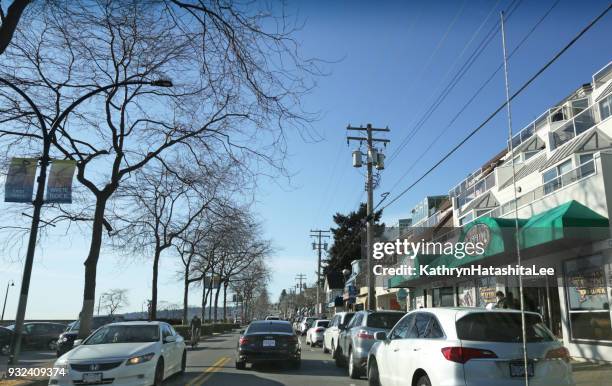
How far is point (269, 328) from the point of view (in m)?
15.5

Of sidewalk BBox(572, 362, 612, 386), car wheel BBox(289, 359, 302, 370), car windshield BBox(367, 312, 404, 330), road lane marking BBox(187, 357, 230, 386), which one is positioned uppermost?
car windshield BBox(367, 312, 404, 330)

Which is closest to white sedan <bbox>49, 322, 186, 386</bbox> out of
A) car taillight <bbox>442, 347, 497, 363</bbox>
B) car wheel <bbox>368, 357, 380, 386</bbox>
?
car wheel <bbox>368, 357, 380, 386</bbox>

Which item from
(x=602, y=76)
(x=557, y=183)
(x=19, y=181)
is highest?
(x=602, y=76)

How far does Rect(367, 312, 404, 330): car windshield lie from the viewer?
13.8 meters

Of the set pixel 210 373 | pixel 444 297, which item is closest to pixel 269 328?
pixel 210 373

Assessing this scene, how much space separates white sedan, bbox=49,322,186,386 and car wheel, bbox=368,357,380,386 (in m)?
4.28

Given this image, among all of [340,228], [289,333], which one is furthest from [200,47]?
[340,228]

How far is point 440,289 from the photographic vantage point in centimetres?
2708

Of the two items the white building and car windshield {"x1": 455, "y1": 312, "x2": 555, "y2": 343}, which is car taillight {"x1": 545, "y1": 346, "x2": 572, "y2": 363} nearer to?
car windshield {"x1": 455, "y1": 312, "x2": 555, "y2": 343}

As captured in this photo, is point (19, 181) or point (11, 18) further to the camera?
point (19, 181)

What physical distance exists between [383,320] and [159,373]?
592 cm

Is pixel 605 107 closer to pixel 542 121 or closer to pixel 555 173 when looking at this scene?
pixel 555 173

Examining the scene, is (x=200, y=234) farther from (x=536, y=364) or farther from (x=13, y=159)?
(x=536, y=364)

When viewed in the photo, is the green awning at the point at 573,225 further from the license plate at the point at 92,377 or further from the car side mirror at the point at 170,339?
the license plate at the point at 92,377
